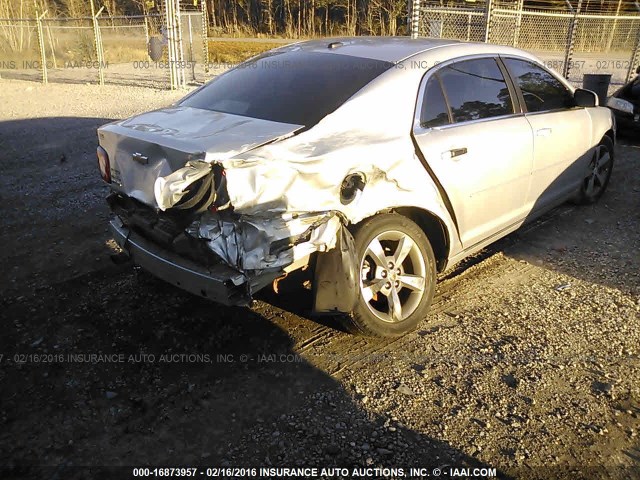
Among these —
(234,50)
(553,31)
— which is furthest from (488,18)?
(234,50)

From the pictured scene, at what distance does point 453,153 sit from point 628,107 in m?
6.11

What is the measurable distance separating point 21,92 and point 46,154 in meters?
8.79

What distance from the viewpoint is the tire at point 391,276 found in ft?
11.2

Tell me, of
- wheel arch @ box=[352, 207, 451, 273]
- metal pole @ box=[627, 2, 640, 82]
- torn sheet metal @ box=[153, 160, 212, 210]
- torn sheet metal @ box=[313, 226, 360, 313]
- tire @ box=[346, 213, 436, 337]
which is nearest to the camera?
torn sheet metal @ box=[153, 160, 212, 210]

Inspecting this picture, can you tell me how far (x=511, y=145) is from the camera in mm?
4289

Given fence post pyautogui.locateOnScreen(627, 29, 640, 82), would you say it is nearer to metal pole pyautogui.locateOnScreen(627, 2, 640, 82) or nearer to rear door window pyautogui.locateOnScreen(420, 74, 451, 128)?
metal pole pyautogui.locateOnScreen(627, 2, 640, 82)

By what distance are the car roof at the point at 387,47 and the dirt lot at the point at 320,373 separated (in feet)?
5.84

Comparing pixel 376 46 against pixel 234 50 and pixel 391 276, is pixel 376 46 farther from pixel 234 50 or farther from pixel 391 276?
pixel 234 50

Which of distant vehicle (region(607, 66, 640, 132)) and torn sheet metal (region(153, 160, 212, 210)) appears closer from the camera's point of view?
torn sheet metal (region(153, 160, 212, 210))

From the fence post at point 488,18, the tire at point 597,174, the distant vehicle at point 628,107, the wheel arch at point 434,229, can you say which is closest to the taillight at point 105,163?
the wheel arch at point 434,229

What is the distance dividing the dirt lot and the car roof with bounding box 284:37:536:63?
5.84 feet

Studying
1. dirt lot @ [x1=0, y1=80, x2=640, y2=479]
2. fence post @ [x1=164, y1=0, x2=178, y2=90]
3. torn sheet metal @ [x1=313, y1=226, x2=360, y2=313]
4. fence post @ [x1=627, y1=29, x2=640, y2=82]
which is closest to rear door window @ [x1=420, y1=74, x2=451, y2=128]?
torn sheet metal @ [x1=313, y1=226, x2=360, y2=313]

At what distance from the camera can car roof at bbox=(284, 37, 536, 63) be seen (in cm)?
398

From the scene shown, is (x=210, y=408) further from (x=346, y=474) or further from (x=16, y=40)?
(x=16, y=40)
